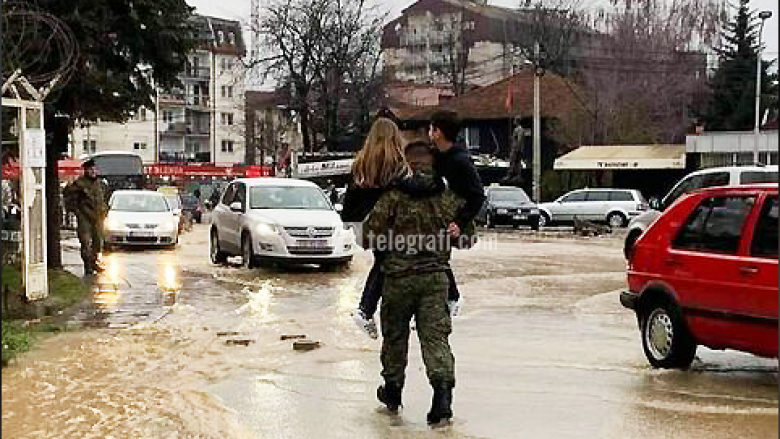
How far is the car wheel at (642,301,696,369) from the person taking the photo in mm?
8898

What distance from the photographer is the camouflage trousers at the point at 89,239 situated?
17641 millimetres

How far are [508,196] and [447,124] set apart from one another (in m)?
32.7

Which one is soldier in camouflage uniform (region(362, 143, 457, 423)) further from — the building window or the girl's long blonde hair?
the building window

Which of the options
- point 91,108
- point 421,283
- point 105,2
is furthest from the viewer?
point 91,108

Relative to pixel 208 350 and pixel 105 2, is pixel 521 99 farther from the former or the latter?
pixel 208 350

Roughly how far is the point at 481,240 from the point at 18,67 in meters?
21.1

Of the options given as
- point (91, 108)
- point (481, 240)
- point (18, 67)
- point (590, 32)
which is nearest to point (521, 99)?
point (590, 32)

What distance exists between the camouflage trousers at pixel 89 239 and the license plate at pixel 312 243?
3.33 metres

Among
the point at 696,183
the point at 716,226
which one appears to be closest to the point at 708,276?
the point at 716,226

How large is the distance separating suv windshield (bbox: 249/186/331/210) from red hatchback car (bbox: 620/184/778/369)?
1107cm

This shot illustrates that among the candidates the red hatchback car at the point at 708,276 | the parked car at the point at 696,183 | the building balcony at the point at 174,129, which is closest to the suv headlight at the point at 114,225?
the parked car at the point at 696,183

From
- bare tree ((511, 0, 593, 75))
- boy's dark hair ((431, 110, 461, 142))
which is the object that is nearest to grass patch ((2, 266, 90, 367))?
boy's dark hair ((431, 110, 461, 142))

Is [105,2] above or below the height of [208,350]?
above

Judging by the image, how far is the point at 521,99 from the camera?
64125 millimetres
